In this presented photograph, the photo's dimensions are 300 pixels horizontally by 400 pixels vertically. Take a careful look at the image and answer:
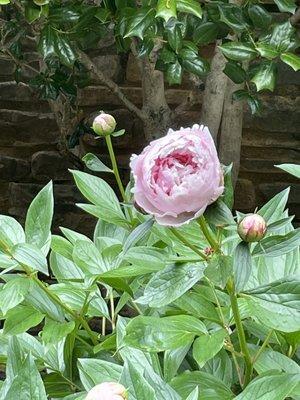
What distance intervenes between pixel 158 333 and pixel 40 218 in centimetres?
26

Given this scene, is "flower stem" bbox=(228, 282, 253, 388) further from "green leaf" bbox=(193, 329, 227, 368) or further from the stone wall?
the stone wall

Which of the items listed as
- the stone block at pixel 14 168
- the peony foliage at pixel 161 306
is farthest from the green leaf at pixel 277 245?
the stone block at pixel 14 168

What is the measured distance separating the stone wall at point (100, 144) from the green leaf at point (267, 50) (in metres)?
1.21

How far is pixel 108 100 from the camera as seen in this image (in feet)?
9.09

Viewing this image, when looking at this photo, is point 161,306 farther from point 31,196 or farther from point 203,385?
point 31,196

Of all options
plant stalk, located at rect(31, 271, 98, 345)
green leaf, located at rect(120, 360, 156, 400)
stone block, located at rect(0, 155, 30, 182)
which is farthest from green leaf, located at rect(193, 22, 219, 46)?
stone block, located at rect(0, 155, 30, 182)

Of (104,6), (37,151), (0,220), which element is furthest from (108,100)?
(0,220)

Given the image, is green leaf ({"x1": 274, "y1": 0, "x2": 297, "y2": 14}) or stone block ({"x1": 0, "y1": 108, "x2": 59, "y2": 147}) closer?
green leaf ({"x1": 274, "y1": 0, "x2": 297, "y2": 14})

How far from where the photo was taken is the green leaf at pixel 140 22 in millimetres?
1420

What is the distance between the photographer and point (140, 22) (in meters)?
1.43

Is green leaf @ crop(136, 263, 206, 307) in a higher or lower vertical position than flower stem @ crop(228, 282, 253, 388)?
higher

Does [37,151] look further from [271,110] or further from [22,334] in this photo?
[22,334]

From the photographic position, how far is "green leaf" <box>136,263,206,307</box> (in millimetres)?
747

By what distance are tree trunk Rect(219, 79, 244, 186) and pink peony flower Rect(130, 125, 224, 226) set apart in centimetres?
148
